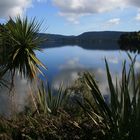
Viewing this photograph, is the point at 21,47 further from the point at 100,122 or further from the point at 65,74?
the point at 65,74

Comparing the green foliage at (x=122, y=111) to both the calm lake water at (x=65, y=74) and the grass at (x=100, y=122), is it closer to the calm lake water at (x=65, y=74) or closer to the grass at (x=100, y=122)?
the grass at (x=100, y=122)

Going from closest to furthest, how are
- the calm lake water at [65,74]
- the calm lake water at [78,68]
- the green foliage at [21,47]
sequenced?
the green foliage at [21,47] → the calm lake water at [65,74] → the calm lake water at [78,68]

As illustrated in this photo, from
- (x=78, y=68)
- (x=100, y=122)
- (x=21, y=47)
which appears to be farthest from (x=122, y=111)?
(x=78, y=68)

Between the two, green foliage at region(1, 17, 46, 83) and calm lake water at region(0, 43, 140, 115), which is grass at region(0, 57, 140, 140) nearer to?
calm lake water at region(0, 43, 140, 115)

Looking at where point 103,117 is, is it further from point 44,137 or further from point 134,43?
point 134,43

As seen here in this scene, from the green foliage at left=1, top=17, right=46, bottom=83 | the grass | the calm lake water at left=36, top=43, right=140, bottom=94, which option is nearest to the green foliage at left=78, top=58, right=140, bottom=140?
the grass

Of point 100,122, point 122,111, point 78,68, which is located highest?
point 122,111


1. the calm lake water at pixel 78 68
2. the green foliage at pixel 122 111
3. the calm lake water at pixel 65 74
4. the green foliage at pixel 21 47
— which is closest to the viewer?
the green foliage at pixel 122 111

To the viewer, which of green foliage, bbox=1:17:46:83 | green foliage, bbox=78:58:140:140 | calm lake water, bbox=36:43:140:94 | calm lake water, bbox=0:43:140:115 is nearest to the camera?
green foliage, bbox=78:58:140:140

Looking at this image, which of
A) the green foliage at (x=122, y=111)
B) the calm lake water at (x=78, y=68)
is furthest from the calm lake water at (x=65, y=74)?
the green foliage at (x=122, y=111)

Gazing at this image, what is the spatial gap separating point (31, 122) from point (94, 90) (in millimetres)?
1360

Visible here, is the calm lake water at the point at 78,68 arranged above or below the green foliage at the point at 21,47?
below

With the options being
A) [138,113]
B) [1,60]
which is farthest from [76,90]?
[138,113]

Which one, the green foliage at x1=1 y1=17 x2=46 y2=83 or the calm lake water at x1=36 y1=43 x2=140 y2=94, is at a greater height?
the green foliage at x1=1 y1=17 x2=46 y2=83
